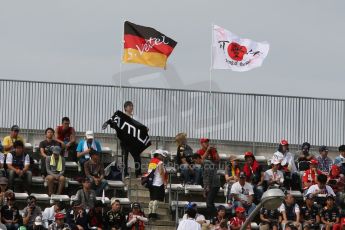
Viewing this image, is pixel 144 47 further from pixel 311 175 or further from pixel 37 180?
pixel 37 180

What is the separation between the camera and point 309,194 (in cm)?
4825

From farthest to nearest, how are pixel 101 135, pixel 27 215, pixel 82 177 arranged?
pixel 101 135 → pixel 82 177 → pixel 27 215

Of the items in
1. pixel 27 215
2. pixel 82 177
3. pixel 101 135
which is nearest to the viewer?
pixel 27 215

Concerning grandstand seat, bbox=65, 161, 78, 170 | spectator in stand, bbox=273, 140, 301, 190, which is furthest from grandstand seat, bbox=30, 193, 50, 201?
spectator in stand, bbox=273, 140, 301, 190

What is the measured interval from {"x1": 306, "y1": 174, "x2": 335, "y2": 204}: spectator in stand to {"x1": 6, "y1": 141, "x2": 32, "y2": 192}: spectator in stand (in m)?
8.45

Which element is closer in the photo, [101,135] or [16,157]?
[16,157]

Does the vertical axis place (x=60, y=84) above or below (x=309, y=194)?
above

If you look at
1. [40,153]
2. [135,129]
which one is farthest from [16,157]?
[135,129]

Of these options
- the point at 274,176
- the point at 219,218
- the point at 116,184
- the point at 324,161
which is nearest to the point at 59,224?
the point at 219,218

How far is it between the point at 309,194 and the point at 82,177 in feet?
22.3

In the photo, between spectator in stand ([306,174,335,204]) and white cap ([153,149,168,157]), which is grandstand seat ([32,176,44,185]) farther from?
spectator in stand ([306,174,335,204])

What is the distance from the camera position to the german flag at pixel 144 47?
53.0 m

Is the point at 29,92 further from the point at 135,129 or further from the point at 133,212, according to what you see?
the point at 133,212

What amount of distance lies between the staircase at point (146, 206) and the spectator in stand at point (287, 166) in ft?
13.9
